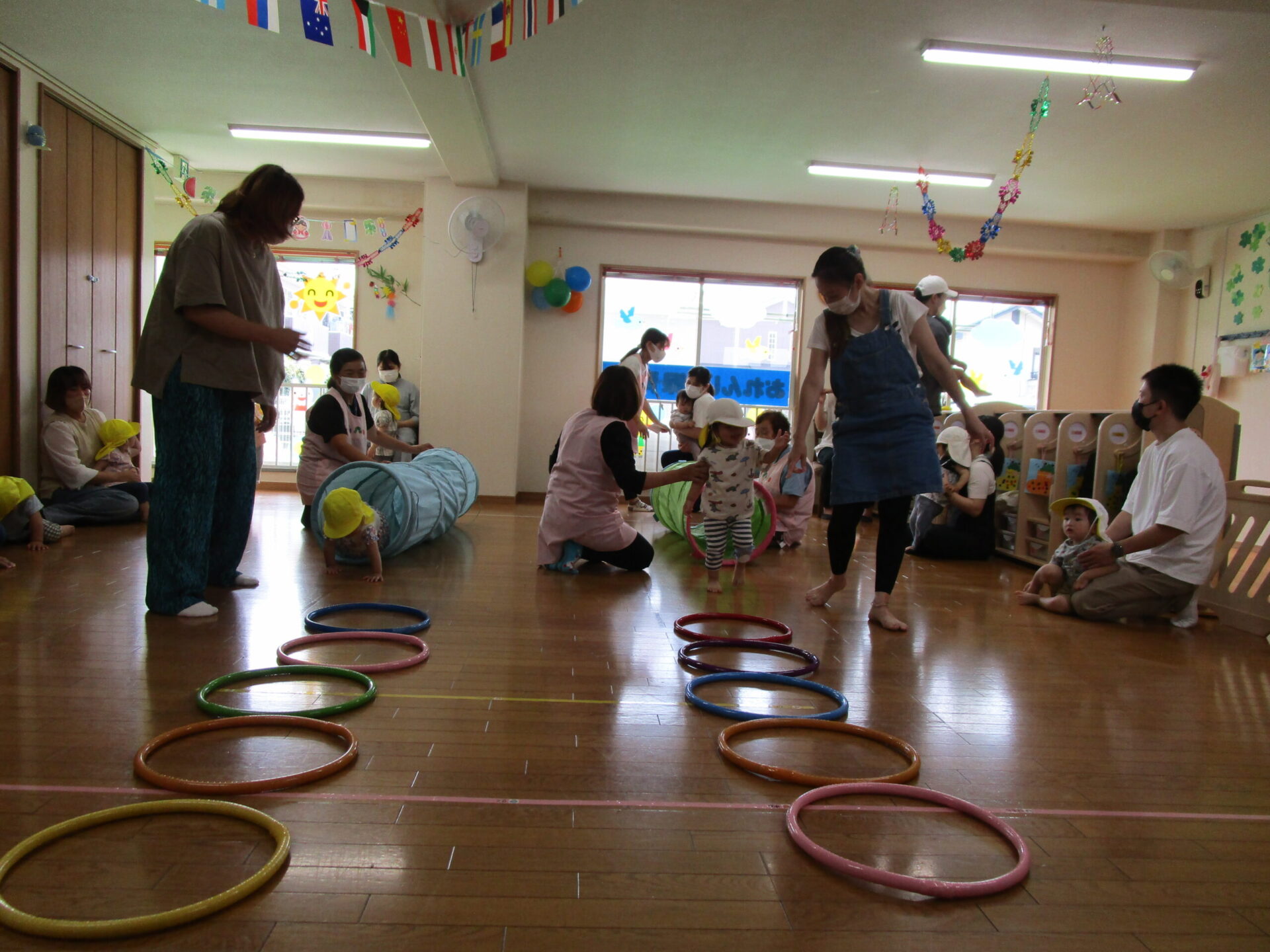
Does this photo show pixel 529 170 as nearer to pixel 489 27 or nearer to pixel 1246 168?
pixel 489 27

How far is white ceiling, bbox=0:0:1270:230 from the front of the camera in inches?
204

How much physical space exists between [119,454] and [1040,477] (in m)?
6.78

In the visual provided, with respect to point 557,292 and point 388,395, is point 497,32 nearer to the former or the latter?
point 388,395

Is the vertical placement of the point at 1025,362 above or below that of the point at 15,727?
above

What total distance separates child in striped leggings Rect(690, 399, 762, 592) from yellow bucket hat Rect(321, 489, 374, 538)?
1794 mm

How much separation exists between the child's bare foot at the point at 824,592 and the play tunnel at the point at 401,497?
2.27 meters

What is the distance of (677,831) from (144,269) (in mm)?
8070

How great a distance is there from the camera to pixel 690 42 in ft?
18.2

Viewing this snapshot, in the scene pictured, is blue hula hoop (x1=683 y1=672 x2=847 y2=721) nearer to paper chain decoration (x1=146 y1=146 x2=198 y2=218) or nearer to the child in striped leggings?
the child in striped leggings

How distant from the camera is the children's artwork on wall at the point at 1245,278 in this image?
862 cm

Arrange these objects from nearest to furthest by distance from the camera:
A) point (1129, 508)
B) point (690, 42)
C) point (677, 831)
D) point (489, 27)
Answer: point (677, 831)
point (1129, 508)
point (489, 27)
point (690, 42)

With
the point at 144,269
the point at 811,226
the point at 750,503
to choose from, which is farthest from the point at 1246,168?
the point at 144,269

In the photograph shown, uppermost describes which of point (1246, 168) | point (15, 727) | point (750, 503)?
point (1246, 168)

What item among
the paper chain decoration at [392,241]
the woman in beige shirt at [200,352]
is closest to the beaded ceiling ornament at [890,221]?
the paper chain decoration at [392,241]
